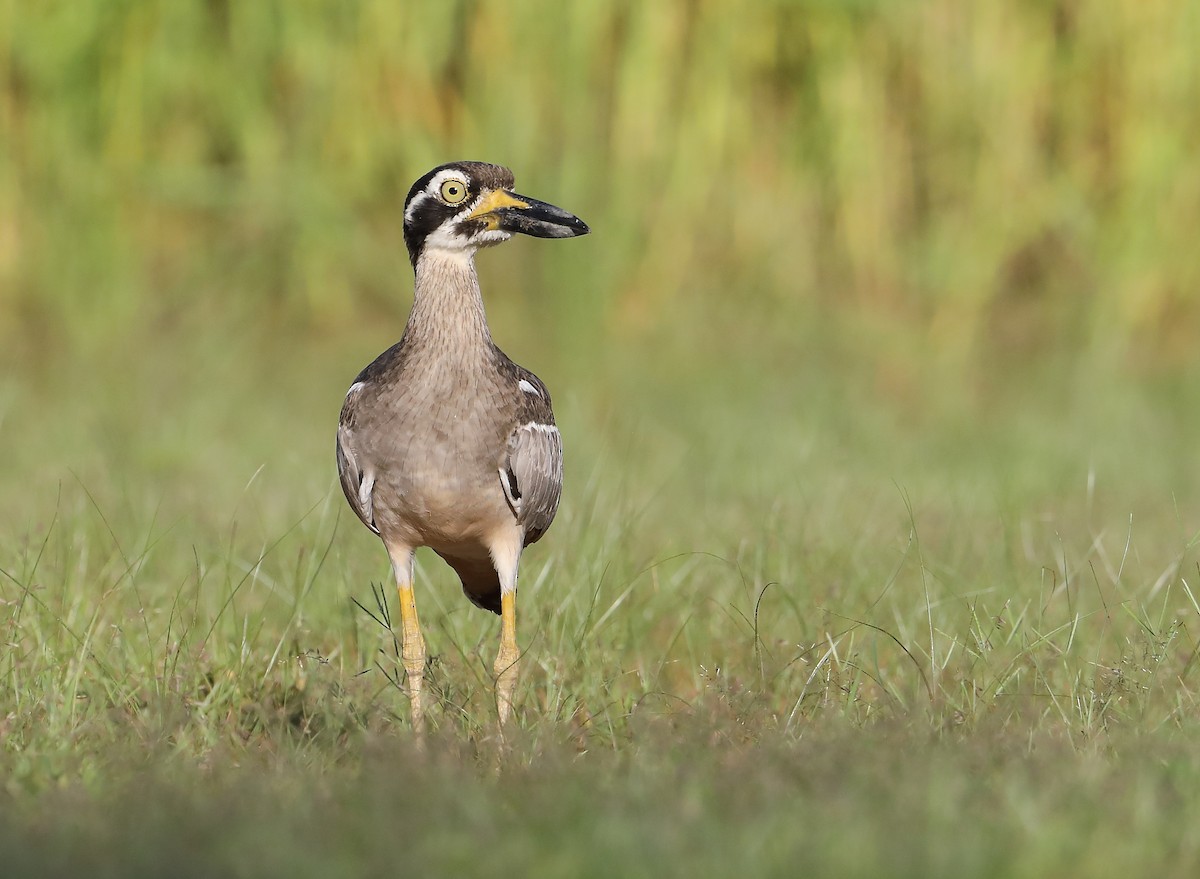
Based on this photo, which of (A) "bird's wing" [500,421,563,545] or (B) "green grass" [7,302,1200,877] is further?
(A) "bird's wing" [500,421,563,545]

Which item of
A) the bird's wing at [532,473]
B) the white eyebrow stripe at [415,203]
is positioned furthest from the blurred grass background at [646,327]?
the white eyebrow stripe at [415,203]

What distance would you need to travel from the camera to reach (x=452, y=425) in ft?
13.0

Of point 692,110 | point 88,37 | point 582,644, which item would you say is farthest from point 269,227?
point 582,644

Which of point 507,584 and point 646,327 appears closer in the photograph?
point 507,584

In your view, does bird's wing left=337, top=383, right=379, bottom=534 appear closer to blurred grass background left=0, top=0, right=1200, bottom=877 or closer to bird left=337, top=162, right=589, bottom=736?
bird left=337, top=162, right=589, bottom=736

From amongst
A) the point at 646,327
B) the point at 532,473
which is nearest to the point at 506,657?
the point at 532,473

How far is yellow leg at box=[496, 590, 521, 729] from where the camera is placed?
13.1 feet

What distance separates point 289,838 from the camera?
2904mm

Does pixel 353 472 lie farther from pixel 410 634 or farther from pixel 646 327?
pixel 646 327

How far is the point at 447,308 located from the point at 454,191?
29cm

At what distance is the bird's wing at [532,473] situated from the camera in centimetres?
406

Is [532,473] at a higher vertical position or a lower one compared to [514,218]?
lower

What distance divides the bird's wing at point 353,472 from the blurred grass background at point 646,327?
419 millimetres

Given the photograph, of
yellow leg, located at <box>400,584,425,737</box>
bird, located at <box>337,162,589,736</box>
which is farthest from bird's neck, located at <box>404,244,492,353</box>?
yellow leg, located at <box>400,584,425,737</box>
